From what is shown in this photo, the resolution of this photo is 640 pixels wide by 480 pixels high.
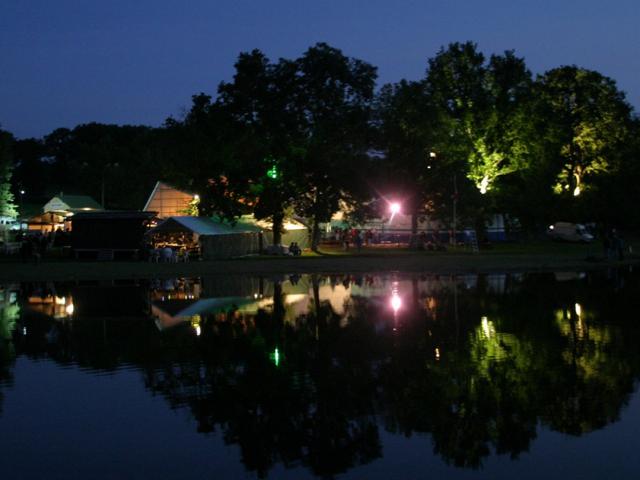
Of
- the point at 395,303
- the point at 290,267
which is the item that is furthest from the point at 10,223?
the point at 395,303

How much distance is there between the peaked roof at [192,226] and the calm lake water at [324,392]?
2683 cm

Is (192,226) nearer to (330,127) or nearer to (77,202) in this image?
(330,127)

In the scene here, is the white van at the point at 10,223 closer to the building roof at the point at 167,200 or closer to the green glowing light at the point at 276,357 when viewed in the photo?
the building roof at the point at 167,200

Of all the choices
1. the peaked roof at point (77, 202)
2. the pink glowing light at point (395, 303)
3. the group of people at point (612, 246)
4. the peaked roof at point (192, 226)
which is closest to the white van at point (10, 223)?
the peaked roof at point (77, 202)

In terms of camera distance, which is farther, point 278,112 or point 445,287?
point 278,112

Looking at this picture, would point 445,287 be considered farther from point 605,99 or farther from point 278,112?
point 605,99

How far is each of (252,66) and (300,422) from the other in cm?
4860

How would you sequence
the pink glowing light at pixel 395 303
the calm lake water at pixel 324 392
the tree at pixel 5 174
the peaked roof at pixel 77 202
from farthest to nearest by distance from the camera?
the peaked roof at pixel 77 202 → the tree at pixel 5 174 → the pink glowing light at pixel 395 303 → the calm lake water at pixel 324 392

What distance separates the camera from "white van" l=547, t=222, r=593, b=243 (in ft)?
246

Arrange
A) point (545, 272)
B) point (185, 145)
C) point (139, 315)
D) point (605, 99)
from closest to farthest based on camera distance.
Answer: point (139, 315)
point (545, 272)
point (185, 145)
point (605, 99)

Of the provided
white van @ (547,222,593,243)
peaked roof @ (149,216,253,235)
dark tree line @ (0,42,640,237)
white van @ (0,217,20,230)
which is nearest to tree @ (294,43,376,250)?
dark tree line @ (0,42,640,237)

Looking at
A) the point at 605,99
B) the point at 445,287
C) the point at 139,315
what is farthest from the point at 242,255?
the point at 605,99

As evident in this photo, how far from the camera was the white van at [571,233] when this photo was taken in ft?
246

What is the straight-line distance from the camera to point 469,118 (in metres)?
61.6
